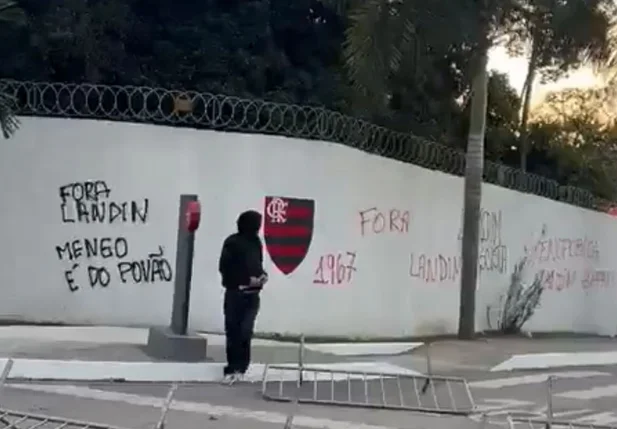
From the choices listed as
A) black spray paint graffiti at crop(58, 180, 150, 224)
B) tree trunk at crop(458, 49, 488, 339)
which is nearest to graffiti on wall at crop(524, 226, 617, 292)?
tree trunk at crop(458, 49, 488, 339)

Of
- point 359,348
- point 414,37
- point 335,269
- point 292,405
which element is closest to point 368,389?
point 292,405

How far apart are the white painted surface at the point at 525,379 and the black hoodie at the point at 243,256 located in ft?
9.34

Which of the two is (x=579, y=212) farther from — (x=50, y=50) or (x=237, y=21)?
(x=50, y=50)

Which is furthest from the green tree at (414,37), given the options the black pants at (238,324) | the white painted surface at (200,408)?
the white painted surface at (200,408)

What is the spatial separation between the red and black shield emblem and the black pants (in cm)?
327

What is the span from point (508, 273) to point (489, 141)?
3.88m

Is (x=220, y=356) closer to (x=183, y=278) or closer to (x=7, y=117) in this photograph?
(x=183, y=278)

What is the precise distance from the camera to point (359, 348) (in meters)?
13.4

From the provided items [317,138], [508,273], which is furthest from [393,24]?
[508,273]

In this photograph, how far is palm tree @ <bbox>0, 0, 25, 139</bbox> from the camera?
12249 millimetres

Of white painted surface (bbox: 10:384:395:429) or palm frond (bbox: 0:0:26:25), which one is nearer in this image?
white painted surface (bbox: 10:384:395:429)

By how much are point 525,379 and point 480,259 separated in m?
4.59

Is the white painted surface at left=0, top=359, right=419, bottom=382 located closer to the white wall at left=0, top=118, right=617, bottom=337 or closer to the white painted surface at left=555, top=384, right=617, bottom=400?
the white painted surface at left=555, top=384, right=617, bottom=400

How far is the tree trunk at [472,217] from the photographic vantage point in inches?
623
